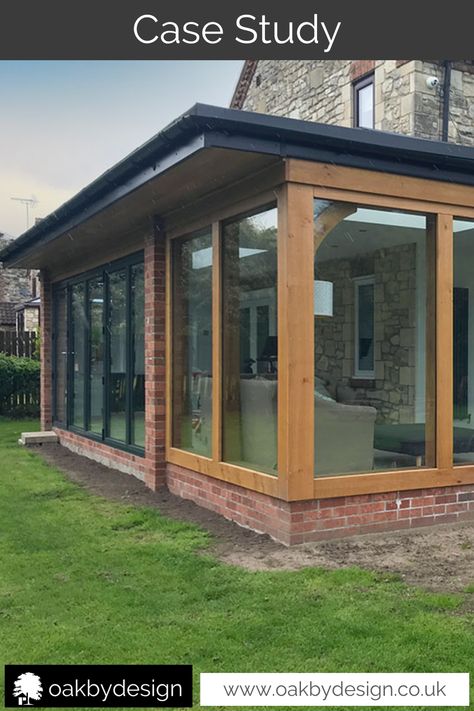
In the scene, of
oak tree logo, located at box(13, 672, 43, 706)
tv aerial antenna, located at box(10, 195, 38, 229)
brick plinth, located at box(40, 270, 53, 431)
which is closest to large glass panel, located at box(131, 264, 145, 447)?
brick plinth, located at box(40, 270, 53, 431)

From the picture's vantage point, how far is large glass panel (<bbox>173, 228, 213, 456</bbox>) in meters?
5.83

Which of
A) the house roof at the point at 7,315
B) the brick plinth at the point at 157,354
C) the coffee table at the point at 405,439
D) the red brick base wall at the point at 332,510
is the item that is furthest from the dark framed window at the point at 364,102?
the house roof at the point at 7,315

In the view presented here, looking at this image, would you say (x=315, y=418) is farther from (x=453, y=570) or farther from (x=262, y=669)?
(x=262, y=669)

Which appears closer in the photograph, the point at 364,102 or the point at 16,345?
the point at 364,102

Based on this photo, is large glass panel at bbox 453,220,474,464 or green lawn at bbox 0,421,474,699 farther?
large glass panel at bbox 453,220,474,464

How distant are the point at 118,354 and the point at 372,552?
4279 mm

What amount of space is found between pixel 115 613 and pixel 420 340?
3231 mm

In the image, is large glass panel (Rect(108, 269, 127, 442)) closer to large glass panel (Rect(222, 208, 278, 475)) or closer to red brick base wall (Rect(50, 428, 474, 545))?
red brick base wall (Rect(50, 428, 474, 545))

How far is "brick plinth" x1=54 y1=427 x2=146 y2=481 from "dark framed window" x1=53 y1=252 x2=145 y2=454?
0.10 m

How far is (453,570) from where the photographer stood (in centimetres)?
418

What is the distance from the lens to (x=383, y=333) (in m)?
6.06

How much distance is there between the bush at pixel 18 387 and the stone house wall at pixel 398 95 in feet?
26.9
